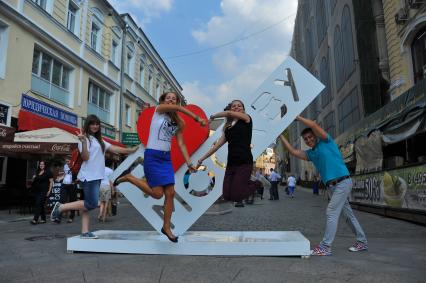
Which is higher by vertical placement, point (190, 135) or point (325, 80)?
point (325, 80)

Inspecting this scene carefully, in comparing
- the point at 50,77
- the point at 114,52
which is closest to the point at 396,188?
the point at 50,77

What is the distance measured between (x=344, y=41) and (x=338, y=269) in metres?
20.0

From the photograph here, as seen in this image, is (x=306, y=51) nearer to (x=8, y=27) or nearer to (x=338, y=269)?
(x=8, y=27)

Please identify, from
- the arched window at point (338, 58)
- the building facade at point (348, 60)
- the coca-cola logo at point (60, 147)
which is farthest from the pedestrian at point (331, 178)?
the arched window at point (338, 58)

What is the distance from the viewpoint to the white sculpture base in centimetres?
438

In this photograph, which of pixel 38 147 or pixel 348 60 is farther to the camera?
pixel 348 60

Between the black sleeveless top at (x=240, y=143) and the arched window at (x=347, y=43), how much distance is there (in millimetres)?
17041

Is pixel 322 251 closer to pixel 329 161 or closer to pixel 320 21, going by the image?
pixel 329 161

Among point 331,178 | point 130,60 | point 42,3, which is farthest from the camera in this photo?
point 130,60

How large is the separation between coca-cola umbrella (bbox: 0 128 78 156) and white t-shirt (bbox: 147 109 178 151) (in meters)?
6.50

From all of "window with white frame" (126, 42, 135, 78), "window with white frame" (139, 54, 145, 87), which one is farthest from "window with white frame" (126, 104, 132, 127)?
"window with white frame" (139, 54, 145, 87)

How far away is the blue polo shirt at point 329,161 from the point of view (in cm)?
464

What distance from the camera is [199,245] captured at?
177 inches

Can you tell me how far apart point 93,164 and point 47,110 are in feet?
37.8
